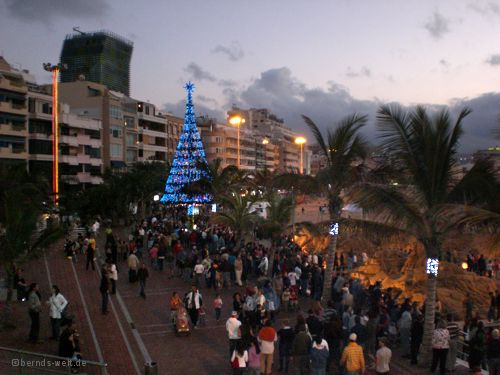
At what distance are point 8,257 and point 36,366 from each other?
5.35m

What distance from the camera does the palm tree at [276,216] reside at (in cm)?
2897

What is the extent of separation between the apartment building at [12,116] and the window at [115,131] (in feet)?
47.7

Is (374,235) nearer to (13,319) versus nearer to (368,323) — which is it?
(368,323)

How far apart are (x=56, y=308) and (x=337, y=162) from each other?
9.65 metres

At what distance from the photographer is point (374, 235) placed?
14.0 meters

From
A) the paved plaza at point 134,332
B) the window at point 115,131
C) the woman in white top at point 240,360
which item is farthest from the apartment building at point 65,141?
the woman in white top at point 240,360

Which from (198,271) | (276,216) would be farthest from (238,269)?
(276,216)

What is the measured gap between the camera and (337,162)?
17.9 metres

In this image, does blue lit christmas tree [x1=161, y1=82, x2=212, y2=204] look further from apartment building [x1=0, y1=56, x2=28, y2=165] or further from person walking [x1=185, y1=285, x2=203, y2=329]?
person walking [x1=185, y1=285, x2=203, y2=329]

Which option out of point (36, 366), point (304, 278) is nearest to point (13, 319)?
point (36, 366)

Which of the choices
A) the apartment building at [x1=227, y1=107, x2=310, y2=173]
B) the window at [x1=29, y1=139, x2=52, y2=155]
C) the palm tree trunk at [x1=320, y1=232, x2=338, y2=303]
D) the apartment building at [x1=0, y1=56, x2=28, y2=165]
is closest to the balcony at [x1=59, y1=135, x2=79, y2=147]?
the window at [x1=29, y1=139, x2=52, y2=155]

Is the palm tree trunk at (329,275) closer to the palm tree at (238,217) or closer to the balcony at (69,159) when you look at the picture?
the palm tree at (238,217)

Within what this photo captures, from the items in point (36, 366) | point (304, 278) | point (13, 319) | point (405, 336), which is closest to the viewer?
point (36, 366)

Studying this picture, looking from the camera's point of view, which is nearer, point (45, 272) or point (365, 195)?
point (365, 195)
